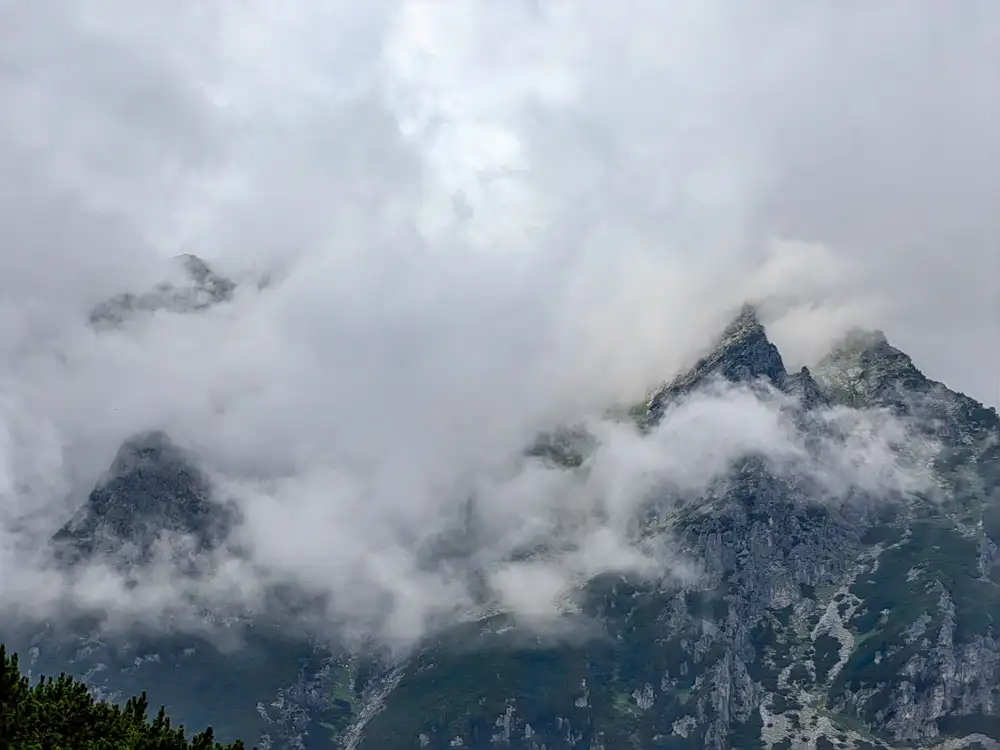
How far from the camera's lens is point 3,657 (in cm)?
11531

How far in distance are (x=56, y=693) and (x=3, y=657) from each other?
103 feet

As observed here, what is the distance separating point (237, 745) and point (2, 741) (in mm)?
37428

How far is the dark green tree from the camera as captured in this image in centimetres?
12006

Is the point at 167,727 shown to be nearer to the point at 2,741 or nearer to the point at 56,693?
the point at 56,693

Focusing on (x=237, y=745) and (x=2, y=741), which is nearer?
(x=2, y=741)

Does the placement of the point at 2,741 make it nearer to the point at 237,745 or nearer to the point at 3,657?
the point at 3,657

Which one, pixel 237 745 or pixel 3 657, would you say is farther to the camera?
pixel 237 745

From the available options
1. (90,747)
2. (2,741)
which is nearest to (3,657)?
(2,741)

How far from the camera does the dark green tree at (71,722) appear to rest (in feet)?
394

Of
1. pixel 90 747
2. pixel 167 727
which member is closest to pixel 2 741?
pixel 90 747

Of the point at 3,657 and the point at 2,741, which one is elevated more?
the point at 3,657

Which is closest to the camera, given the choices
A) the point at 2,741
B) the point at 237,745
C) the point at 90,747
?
the point at 2,741

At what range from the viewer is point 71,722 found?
135750mm

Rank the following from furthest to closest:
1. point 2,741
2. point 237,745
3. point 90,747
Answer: point 237,745 < point 90,747 < point 2,741
